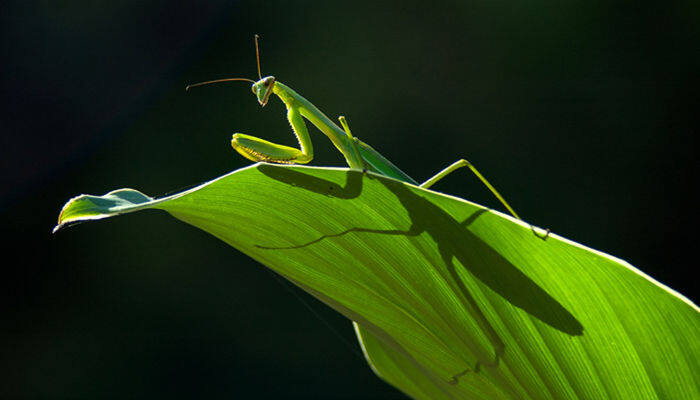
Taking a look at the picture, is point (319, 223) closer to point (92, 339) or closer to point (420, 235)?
point (420, 235)

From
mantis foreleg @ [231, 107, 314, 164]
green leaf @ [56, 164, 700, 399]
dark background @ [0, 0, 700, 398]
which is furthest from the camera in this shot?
dark background @ [0, 0, 700, 398]

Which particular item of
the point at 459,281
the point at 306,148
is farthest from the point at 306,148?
the point at 459,281

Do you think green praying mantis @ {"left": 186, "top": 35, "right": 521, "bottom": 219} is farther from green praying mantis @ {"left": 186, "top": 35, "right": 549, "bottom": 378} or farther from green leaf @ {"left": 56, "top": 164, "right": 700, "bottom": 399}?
green leaf @ {"left": 56, "top": 164, "right": 700, "bottom": 399}

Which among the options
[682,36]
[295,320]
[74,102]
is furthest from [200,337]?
[682,36]

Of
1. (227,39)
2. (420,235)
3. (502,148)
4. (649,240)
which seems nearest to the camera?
(420,235)

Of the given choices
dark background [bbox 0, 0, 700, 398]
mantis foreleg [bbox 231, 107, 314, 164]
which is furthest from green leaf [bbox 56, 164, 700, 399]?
dark background [bbox 0, 0, 700, 398]
